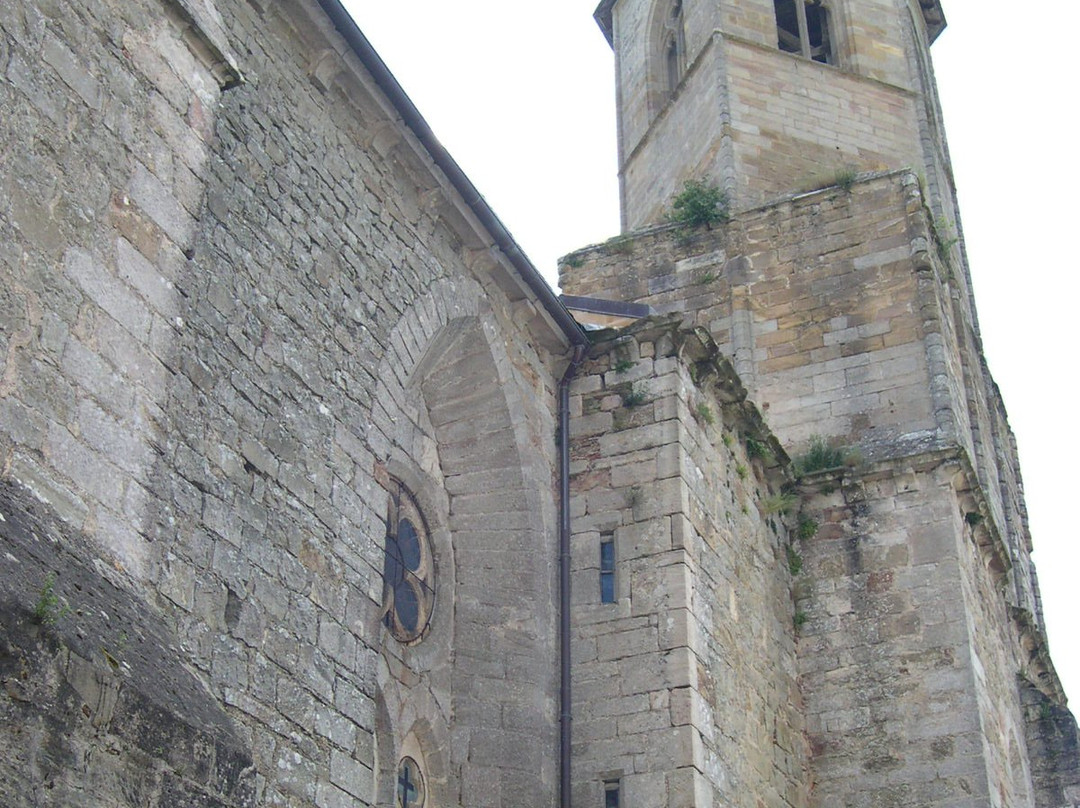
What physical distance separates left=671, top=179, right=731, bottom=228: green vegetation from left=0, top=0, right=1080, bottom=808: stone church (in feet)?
0.17

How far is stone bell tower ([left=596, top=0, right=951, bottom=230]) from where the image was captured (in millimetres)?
15500

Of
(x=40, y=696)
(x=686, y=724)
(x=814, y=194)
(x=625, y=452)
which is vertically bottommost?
(x=40, y=696)

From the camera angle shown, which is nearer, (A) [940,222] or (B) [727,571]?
(B) [727,571]

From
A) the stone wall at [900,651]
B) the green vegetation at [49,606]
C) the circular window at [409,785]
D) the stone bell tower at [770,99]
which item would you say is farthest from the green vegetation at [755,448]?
the green vegetation at [49,606]

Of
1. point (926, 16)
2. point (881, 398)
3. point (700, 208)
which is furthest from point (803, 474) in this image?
point (926, 16)

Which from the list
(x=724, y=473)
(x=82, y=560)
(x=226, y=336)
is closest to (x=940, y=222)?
(x=724, y=473)

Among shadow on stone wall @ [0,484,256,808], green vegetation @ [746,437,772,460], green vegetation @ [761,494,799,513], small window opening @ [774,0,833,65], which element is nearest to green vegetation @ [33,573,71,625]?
shadow on stone wall @ [0,484,256,808]

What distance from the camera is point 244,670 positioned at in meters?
6.21

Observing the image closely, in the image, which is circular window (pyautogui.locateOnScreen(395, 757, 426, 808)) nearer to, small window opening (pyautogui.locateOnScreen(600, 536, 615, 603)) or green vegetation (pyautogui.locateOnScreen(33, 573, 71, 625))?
small window opening (pyautogui.locateOnScreen(600, 536, 615, 603))

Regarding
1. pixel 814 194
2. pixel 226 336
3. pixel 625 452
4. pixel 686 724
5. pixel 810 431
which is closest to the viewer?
pixel 226 336

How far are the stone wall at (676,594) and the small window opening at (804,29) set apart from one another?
23.1 feet

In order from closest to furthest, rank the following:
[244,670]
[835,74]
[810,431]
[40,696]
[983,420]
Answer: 1. [40,696]
2. [244,670]
3. [810,431]
4. [983,420]
5. [835,74]

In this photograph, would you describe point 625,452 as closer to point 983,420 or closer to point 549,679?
point 549,679

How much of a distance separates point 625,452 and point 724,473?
107 centimetres
